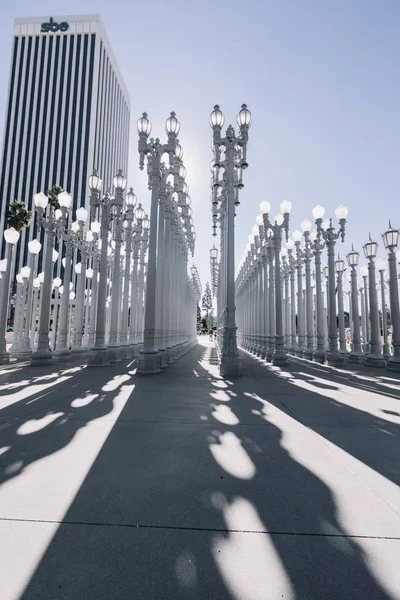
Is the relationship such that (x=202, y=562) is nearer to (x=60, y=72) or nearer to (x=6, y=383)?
(x=6, y=383)

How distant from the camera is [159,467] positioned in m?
3.40

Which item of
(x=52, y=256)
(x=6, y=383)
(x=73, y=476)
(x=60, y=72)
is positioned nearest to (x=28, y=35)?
(x=60, y=72)

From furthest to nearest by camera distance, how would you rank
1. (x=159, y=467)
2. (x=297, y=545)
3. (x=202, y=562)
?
(x=159, y=467) < (x=297, y=545) < (x=202, y=562)

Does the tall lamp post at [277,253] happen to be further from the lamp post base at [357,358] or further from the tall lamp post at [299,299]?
the lamp post base at [357,358]

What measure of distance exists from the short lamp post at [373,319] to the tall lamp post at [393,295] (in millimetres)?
1348

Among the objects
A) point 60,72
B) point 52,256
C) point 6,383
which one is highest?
point 60,72

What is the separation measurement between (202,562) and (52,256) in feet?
54.9

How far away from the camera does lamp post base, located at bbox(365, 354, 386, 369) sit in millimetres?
15216

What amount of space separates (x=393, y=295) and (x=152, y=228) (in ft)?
38.4

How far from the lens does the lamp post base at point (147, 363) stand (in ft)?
34.8

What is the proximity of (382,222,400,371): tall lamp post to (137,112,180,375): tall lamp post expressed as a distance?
10780 mm

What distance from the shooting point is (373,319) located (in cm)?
1612

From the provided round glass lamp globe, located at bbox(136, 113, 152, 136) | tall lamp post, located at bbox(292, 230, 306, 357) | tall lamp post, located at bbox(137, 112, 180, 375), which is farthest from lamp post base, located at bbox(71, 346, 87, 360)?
tall lamp post, located at bbox(292, 230, 306, 357)

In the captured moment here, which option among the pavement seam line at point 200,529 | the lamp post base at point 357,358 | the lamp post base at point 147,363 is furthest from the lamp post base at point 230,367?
the lamp post base at point 357,358
